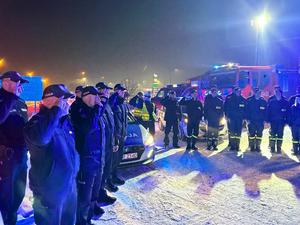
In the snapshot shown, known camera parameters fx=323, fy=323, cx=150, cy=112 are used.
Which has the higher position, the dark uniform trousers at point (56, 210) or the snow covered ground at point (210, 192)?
the dark uniform trousers at point (56, 210)

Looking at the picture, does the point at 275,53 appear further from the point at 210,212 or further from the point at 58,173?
the point at 58,173

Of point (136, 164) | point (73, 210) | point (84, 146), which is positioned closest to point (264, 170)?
point (136, 164)

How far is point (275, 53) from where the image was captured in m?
35.1

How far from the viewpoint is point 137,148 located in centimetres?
707

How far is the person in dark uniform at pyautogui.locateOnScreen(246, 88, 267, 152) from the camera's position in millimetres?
9711

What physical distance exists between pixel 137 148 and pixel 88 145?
3.18 metres

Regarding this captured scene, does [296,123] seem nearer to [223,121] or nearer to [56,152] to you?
[223,121]

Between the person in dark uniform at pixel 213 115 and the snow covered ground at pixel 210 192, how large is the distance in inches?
49.6

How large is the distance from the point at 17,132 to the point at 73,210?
1.33 metres

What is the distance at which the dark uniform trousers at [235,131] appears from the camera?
32.1 ft

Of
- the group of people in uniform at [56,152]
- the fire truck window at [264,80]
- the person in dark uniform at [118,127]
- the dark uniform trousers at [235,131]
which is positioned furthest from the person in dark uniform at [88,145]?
the fire truck window at [264,80]

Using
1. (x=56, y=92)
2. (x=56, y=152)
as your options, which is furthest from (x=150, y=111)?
(x=56, y=152)

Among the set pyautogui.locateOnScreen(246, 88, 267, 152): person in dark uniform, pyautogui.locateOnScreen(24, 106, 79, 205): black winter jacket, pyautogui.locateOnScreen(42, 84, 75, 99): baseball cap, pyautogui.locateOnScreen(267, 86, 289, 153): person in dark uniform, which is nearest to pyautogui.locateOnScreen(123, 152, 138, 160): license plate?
pyautogui.locateOnScreen(24, 106, 79, 205): black winter jacket

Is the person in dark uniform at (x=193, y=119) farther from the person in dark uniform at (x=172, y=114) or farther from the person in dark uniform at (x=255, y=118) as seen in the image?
the person in dark uniform at (x=255, y=118)
